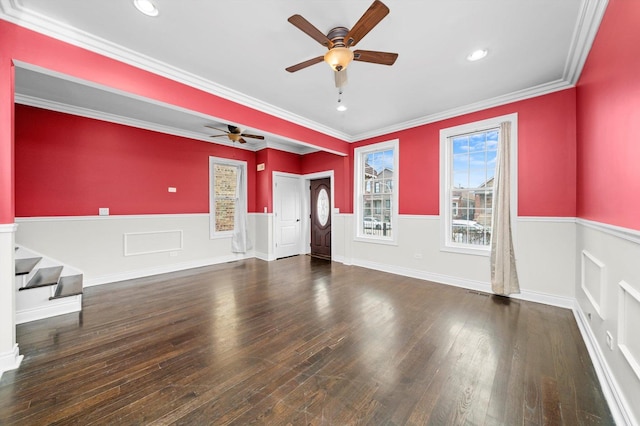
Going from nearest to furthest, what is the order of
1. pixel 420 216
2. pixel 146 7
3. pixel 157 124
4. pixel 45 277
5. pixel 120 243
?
1. pixel 146 7
2. pixel 45 277
3. pixel 120 243
4. pixel 420 216
5. pixel 157 124

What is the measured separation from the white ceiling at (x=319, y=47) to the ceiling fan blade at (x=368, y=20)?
0.21m

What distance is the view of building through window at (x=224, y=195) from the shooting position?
5495 mm

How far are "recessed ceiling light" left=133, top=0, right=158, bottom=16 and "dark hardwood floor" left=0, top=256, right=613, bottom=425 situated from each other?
285cm

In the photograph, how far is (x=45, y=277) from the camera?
2.99 metres

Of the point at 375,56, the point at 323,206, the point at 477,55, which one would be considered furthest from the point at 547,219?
the point at 323,206

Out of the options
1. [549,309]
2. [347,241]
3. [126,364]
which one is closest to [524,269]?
[549,309]

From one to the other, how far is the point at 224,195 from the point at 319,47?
4.11 m

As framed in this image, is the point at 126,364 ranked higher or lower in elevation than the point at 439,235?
lower

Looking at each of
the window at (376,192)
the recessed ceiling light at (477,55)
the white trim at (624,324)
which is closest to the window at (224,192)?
the window at (376,192)

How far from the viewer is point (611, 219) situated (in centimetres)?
173

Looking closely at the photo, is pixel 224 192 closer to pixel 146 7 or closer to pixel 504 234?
pixel 146 7

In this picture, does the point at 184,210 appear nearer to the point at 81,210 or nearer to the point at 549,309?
the point at 81,210

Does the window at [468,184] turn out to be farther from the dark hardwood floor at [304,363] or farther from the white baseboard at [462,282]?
the dark hardwood floor at [304,363]

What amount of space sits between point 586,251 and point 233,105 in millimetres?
4397
